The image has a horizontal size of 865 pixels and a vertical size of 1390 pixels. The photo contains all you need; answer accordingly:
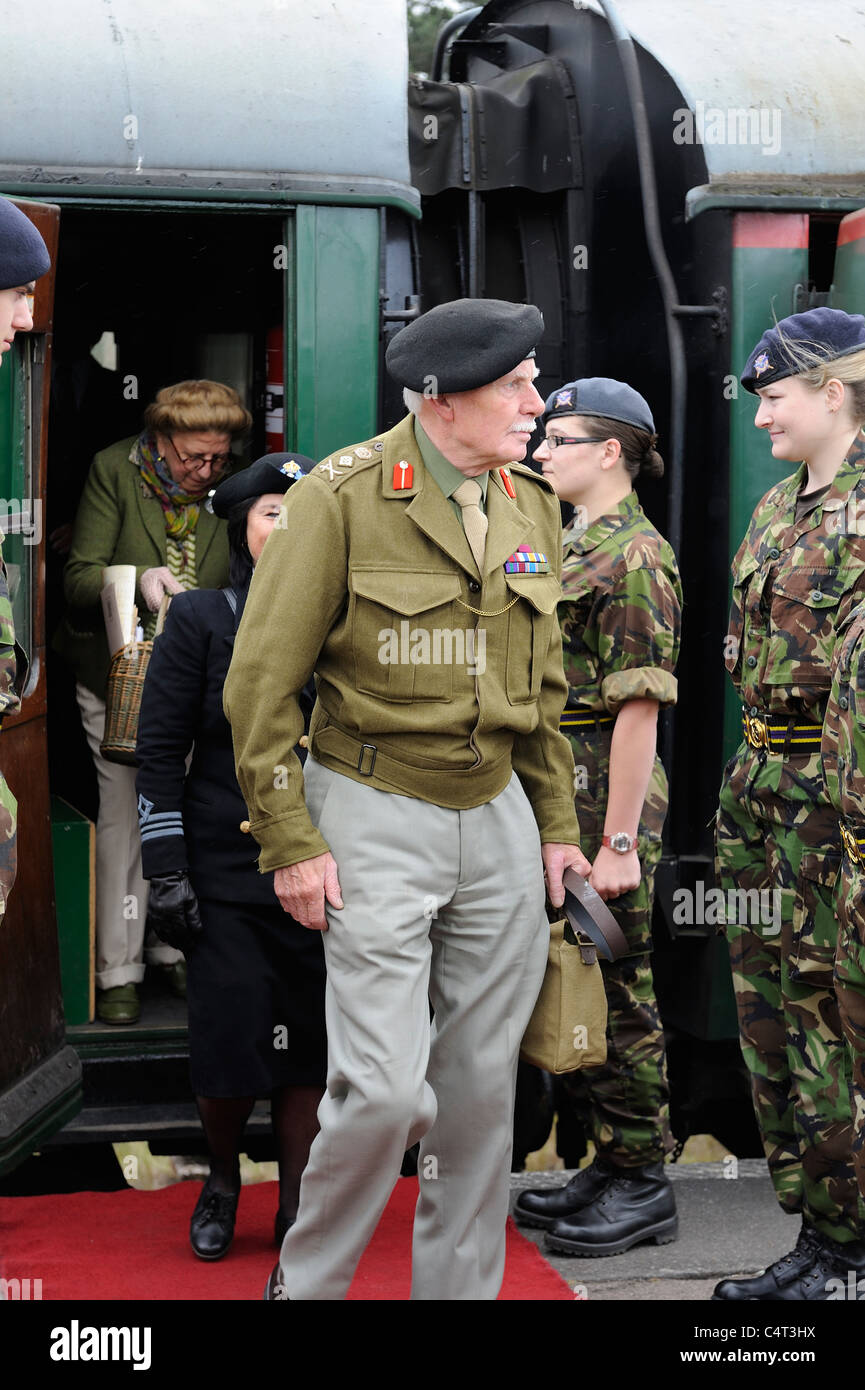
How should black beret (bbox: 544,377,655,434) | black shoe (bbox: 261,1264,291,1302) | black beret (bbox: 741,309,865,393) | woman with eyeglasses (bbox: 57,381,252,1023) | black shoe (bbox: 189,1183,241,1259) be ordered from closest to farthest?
black shoe (bbox: 261,1264,291,1302) → black beret (bbox: 741,309,865,393) → black shoe (bbox: 189,1183,241,1259) → black beret (bbox: 544,377,655,434) → woman with eyeglasses (bbox: 57,381,252,1023)

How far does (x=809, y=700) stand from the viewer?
3.40m

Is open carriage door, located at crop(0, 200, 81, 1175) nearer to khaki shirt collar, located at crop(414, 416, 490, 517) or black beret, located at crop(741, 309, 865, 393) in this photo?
khaki shirt collar, located at crop(414, 416, 490, 517)

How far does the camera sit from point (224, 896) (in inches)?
140

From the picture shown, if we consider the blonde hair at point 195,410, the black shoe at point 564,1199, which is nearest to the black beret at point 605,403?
the blonde hair at point 195,410

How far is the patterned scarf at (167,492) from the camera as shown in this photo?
4.80m

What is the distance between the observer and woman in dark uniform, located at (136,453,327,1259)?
11.7 ft

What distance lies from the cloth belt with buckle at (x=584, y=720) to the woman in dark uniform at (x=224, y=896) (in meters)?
0.75

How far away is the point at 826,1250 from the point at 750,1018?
0.48 metres

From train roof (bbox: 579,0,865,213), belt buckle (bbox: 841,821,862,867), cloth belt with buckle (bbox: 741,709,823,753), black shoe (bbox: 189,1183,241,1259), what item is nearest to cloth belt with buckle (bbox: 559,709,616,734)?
cloth belt with buckle (bbox: 741,709,823,753)

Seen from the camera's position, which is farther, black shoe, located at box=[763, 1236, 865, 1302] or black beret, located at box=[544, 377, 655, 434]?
black beret, located at box=[544, 377, 655, 434]

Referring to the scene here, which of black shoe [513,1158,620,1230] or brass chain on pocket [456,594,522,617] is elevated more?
brass chain on pocket [456,594,522,617]

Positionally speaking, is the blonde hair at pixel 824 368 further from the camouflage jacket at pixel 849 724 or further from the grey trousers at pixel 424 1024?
the grey trousers at pixel 424 1024

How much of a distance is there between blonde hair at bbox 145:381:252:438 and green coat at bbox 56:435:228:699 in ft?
0.61

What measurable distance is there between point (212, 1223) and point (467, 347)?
1.96m
